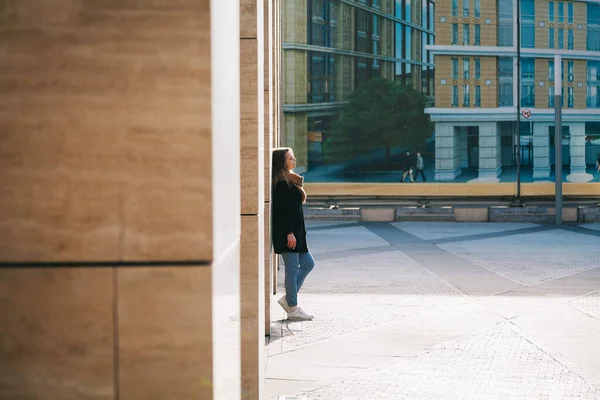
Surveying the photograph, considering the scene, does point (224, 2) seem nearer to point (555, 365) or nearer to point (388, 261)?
point (555, 365)

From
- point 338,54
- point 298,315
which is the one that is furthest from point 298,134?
point 298,315

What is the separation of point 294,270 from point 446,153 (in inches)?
1211

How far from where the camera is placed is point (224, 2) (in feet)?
8.98

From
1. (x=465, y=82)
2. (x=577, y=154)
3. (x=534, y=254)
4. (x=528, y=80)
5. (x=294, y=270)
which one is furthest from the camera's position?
(x=528, y=80)

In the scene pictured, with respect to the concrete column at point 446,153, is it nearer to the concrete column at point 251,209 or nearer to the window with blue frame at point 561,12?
the window with blue frame at point 561,12

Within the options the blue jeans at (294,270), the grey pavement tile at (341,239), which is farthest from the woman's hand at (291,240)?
the grey pavement tile at (341,239)

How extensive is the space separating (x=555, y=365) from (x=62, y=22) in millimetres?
6588

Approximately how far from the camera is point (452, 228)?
25000mm

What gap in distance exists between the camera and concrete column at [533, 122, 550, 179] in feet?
130

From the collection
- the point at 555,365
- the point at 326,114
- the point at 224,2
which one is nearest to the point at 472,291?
the point at 555,365

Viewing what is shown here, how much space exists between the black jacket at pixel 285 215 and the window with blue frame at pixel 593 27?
34.8m

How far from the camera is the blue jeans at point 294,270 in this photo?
10.4 meters

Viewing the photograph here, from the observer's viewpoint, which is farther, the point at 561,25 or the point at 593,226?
the point at 561,25

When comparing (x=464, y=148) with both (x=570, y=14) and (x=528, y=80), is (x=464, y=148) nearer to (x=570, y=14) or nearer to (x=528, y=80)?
(x=528, y=80)
